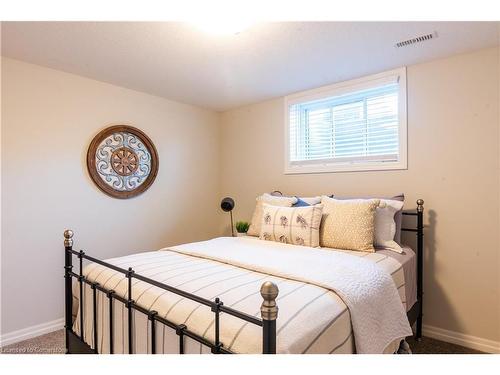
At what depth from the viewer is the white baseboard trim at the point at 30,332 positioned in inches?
87.7

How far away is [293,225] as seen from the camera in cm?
221

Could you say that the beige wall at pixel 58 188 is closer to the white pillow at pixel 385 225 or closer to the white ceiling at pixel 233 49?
the white ceiling at pixel 233 49

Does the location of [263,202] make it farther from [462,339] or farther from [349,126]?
[462,339]

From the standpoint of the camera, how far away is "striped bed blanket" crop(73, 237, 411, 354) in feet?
3.35

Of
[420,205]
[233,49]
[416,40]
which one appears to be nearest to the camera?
[416,40]

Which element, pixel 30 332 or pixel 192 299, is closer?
pixel 192 299

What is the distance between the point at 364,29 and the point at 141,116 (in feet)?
7.18

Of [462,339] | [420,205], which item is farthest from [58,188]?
[462,339]

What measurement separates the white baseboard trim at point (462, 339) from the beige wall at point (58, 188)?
100 inches

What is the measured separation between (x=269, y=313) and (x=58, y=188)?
7.78 ft

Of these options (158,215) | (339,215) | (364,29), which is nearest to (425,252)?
(339,215)

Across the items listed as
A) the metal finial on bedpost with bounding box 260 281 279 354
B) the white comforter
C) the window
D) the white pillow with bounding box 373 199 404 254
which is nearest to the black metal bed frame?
the metal finial on bedpost with bounding box 260 281 279 354

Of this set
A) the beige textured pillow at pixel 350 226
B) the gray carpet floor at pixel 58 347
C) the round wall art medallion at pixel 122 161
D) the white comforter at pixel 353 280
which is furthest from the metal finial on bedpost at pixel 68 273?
the beige textured pillow at pixel 350 226
